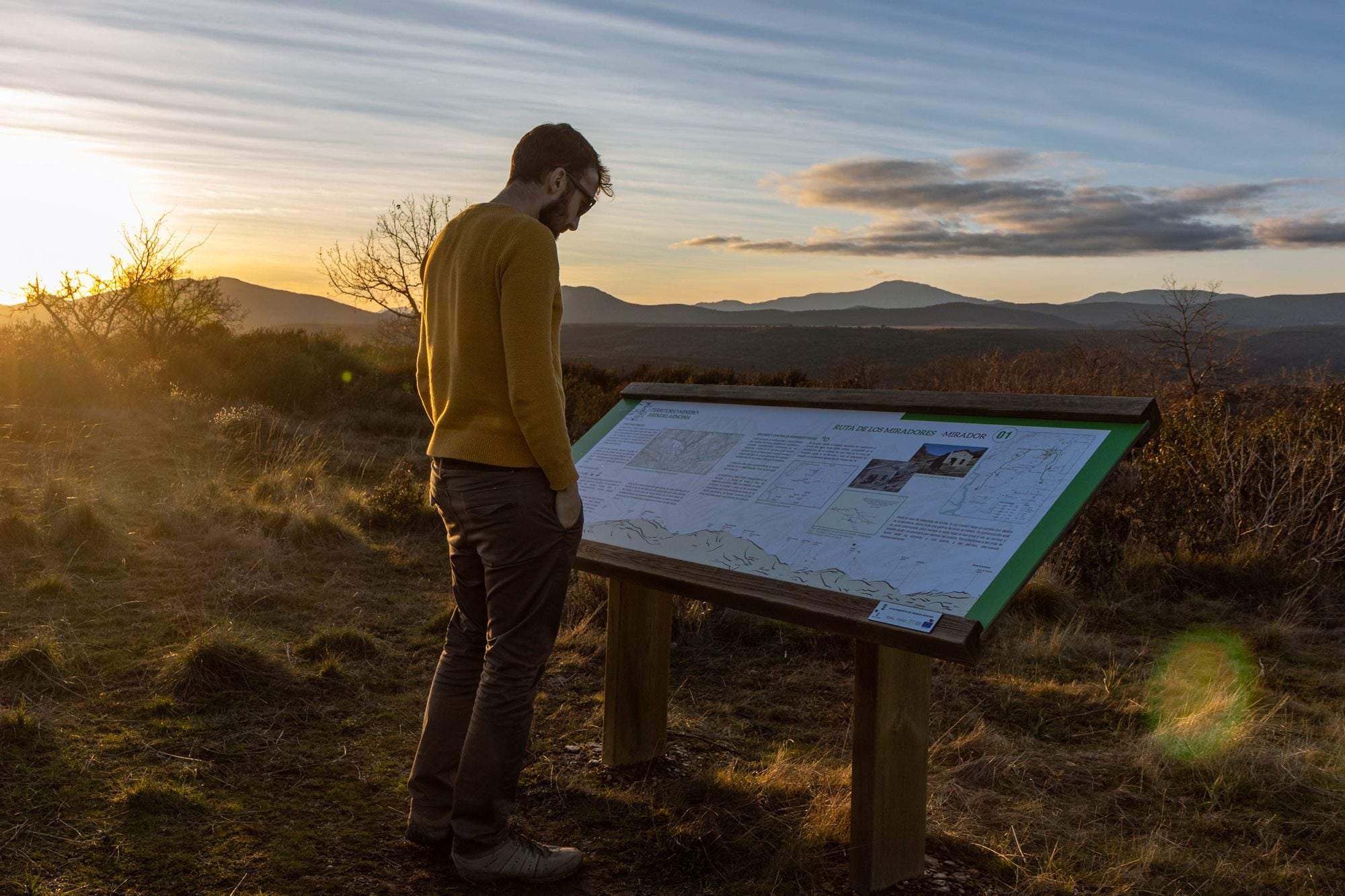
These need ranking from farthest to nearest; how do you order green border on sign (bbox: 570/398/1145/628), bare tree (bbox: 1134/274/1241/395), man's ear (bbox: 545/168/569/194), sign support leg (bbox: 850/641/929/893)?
bare tree (bbox: 1134/274/1241/395), sign support leg (bbox: 850/641/929/893), man's ear (bbox: 545/168/569/194), green border on sign (bbox: 570/398/1145/628)

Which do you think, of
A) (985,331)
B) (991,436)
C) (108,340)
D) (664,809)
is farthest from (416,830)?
(985,331)

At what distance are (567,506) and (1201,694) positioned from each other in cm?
326

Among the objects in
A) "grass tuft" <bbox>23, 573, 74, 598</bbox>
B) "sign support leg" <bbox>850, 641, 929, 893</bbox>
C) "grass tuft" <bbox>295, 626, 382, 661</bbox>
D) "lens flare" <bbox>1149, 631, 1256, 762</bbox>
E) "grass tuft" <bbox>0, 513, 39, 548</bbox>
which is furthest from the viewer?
"grass tuft" <bbox>0, 513, 39, 548</bbox>

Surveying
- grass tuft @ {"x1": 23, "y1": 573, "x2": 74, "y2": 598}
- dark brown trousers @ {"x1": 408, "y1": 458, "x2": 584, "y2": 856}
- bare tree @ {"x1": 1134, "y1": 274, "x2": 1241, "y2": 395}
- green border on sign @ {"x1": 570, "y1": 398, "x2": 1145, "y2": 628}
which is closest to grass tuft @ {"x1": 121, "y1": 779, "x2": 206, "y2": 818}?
dark brown trousers @ {"x1": 408, "y1": 458, "x2": 584, "y2": 856}

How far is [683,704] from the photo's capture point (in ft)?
14.1

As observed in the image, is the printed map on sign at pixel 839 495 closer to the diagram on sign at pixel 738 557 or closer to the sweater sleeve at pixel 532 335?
the diagram on sign at pixel 738 557

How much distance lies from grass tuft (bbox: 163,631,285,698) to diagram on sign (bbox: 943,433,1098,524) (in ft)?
9.88

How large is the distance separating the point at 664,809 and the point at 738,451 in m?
1.18

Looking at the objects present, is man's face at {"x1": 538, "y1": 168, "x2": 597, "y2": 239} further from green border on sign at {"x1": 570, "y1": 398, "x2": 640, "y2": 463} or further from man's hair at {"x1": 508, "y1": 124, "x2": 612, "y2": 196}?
green border on sign at {"x1": 570, "y1": 398, "x2": 640, "y2": 463}

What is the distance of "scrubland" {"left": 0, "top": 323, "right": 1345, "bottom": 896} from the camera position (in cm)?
288

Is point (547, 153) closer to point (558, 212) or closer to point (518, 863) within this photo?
point (558, 212)

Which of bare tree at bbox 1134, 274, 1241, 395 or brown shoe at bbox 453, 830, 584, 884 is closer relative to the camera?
brown shoe at bbox 453, 830, 584, 884

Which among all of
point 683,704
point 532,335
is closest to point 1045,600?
point 683,704

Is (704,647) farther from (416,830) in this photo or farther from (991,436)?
(991,436)
